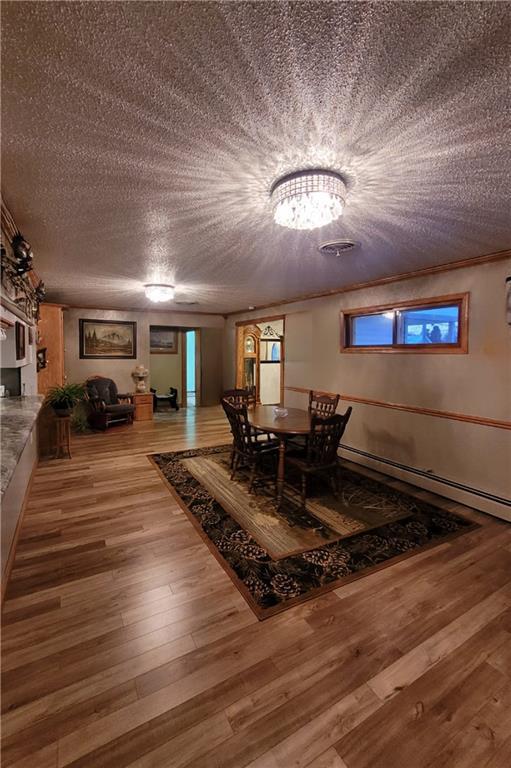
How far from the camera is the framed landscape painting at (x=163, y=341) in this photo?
29.8ft

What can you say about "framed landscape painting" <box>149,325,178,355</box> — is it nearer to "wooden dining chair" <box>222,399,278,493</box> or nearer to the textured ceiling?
"wooden dining chair" <box>222,399,278,493</box>

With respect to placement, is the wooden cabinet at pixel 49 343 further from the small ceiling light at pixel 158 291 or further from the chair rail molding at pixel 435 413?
the chair rail molding at pixel 435 413

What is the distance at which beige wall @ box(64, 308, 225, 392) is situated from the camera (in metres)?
6.72

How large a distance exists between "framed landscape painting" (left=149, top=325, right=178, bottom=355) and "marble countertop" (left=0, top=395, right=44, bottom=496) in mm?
5995

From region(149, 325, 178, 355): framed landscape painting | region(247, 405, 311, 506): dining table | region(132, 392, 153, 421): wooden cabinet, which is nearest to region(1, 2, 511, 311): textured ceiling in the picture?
region(247, 405, 311, 506): dining table

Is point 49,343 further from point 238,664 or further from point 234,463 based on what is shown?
point 238,664

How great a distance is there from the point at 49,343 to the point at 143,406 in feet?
8.28

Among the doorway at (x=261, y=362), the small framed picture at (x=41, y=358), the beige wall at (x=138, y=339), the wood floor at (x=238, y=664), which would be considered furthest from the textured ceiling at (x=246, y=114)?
the doorway at (x=261, y=362)

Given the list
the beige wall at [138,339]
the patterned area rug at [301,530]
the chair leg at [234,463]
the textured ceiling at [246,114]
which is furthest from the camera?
the beige wall at [138,339]

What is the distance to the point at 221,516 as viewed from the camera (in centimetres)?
301

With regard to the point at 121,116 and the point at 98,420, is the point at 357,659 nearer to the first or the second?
the point at 121,116

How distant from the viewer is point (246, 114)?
1.23 meters

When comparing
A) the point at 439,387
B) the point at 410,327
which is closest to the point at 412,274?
the point at 410,327

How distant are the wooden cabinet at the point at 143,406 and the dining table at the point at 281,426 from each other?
3655mm
